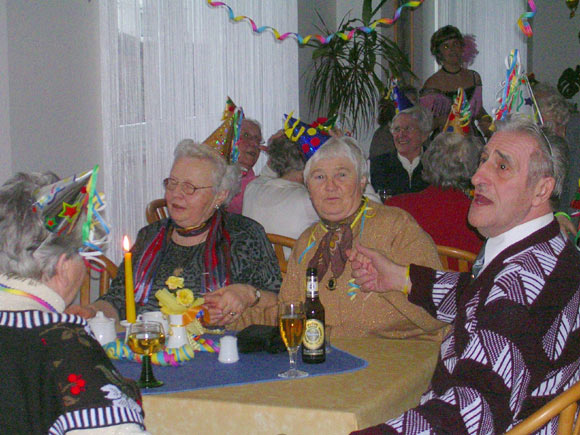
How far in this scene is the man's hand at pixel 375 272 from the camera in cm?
215

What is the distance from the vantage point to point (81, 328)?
4.36ft

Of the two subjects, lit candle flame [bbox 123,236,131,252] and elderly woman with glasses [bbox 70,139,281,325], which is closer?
lit candle flame [bbox 123,236,131,252]

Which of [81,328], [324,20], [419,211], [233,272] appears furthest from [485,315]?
[324,20]

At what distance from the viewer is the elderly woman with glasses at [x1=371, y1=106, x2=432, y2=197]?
4754mm

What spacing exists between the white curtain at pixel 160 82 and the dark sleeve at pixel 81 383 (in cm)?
311

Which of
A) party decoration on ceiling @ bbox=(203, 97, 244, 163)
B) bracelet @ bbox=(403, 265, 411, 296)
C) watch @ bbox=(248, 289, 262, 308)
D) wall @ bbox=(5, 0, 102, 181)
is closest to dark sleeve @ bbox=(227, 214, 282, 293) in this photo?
watch @ bbox=(248, 289, 262, 308)

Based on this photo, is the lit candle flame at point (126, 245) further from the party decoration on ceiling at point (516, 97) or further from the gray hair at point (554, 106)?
the gray hair at point (554, 106)

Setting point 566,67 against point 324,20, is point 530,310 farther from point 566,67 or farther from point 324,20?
point 566,67

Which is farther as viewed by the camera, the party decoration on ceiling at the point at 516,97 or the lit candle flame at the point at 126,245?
the party decoration on ceiling at the point at 516,97

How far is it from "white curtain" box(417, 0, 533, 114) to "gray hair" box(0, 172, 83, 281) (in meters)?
6.52

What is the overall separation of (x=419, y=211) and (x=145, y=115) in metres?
2.03

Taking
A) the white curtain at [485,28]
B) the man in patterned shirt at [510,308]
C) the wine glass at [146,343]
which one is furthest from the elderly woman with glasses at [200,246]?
the white curtain at [485,28]

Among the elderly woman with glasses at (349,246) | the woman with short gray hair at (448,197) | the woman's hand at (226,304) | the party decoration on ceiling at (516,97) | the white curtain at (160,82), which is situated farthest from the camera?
the white curtain at (160,82)

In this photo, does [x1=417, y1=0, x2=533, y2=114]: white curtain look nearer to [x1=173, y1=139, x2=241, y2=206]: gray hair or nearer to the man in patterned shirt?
[x1=173, y1=139, x2=241, y2=206]: gray hair
